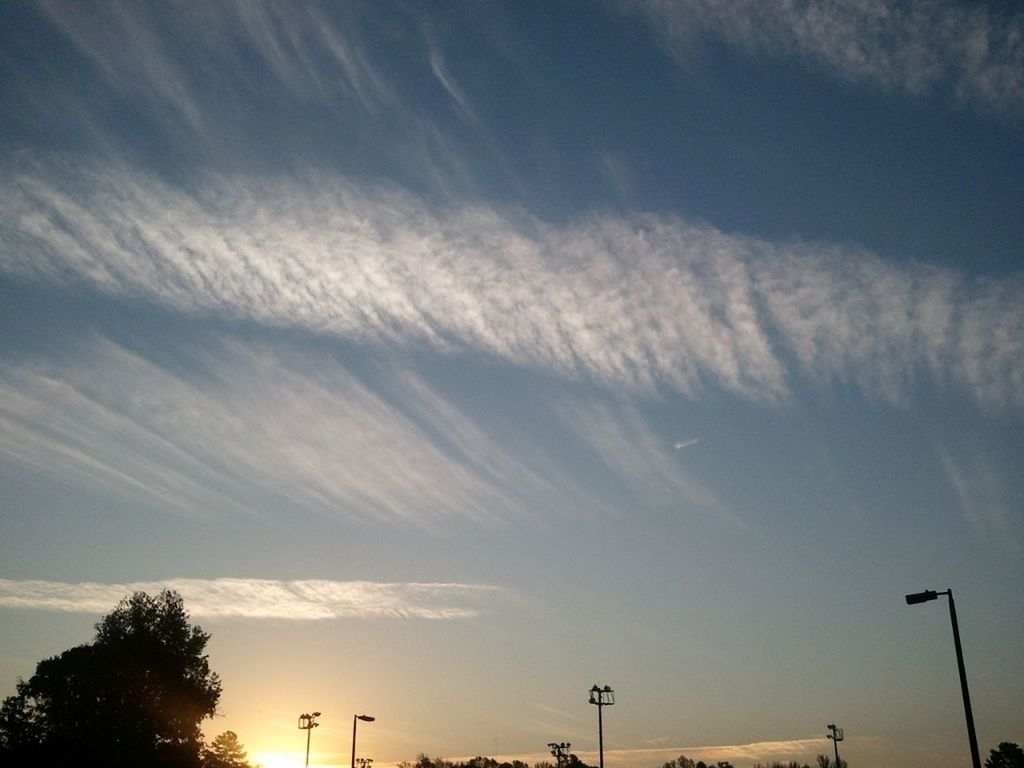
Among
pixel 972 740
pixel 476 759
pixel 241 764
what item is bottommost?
pixel 476 759

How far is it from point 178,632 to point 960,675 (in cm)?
5611

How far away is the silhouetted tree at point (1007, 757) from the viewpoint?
137375 millimetres

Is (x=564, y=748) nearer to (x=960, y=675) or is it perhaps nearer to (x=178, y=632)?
(x=178, y=632)

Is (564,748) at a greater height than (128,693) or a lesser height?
lesser

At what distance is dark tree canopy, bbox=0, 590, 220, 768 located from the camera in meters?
52.9

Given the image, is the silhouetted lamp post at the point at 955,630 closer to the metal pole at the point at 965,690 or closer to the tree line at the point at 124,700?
the metal pole at the point at 965,690

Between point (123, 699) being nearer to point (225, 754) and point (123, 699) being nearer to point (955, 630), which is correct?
point (225, 754)

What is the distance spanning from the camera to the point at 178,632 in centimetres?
6006

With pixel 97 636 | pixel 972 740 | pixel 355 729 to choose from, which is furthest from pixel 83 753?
pixel 972 740

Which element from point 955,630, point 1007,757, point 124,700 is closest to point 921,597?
point 955,630

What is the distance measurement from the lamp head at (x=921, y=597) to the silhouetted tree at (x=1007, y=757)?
151498 mm

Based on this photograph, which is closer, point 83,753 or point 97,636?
point 83,753

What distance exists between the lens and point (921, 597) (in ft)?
76.2

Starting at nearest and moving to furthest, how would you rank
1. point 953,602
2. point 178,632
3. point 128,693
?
point 953,602 < point 128,693 < point 178,632
